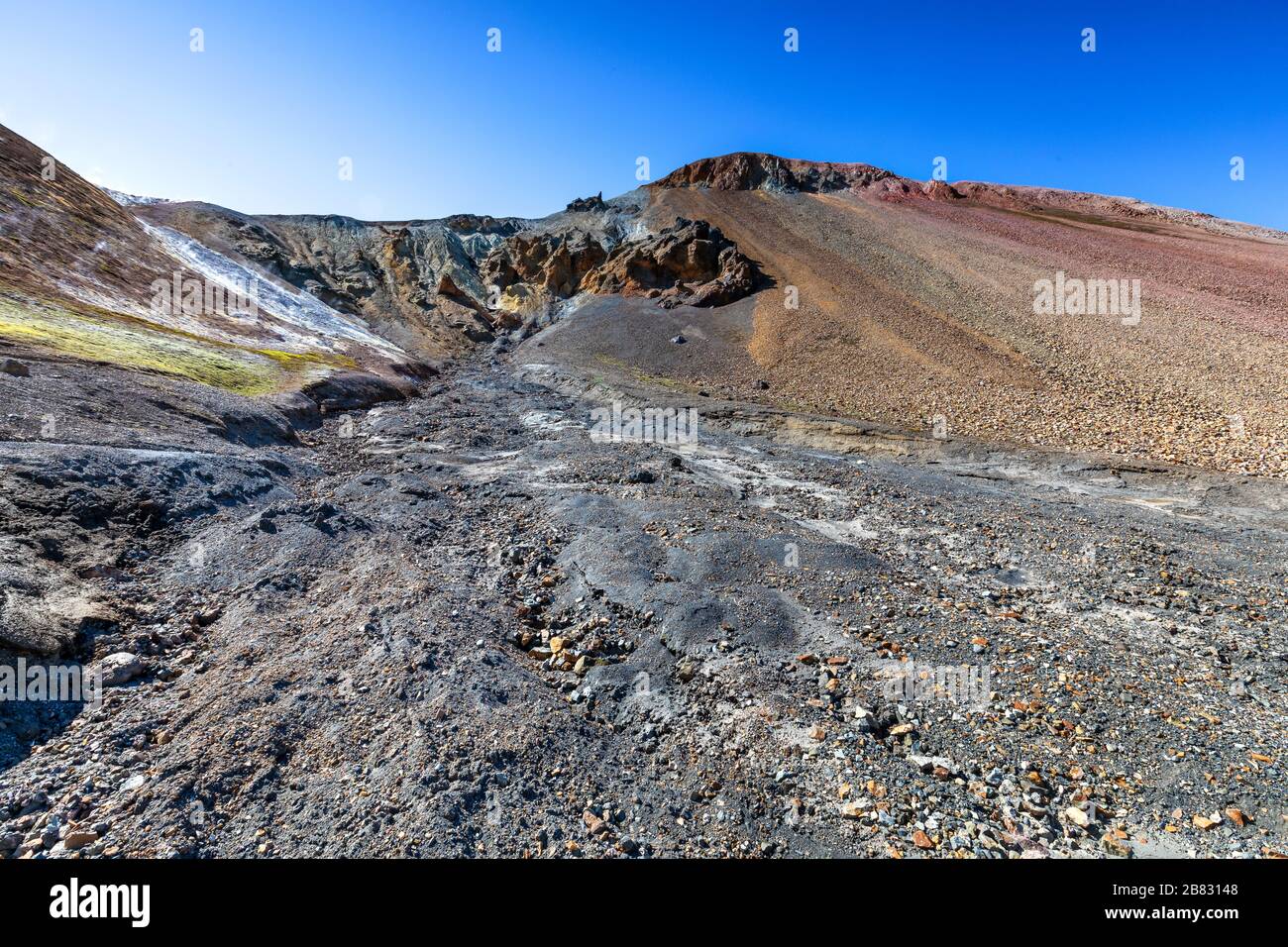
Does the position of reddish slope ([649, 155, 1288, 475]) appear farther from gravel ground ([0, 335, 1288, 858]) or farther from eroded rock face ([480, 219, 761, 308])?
gravel ground ([0, 335, 1288, 858])

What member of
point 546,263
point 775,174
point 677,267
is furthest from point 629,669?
point 775,174

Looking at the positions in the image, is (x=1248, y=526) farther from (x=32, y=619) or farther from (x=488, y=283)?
(x=488, y=283)

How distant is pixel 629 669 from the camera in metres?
7.51

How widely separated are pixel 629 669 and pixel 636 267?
1761 inches

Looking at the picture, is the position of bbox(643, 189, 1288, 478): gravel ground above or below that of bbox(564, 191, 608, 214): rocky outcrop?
below

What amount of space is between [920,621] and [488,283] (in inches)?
2311

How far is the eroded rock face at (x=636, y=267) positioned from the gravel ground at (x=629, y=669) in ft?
104

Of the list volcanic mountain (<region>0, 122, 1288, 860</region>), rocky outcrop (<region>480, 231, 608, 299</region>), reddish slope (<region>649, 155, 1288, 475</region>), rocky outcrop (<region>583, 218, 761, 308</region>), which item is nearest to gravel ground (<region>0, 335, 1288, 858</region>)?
volcanic mountain (<region>0, 122, 1288, 860</region>)

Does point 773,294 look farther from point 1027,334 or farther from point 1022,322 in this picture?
point 1027,334

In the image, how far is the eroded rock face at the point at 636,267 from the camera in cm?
4219

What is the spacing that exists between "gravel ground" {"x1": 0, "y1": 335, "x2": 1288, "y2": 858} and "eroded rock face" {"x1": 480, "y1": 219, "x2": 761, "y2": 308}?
104 ft

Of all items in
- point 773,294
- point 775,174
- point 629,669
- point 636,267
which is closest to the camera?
point 629,669

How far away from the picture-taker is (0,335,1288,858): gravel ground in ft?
16.7
